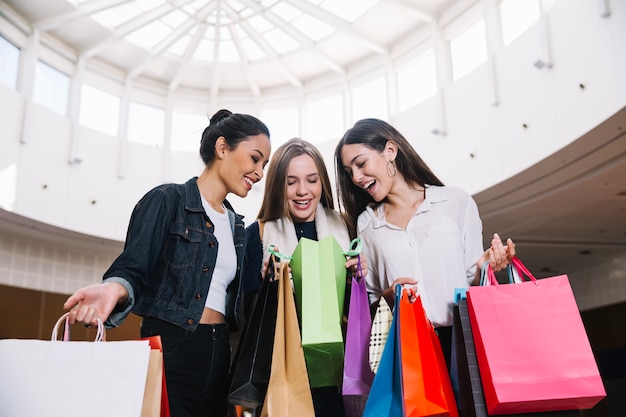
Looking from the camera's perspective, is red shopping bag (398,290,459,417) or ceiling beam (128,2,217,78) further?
ceiling beam (128,2,217,78)

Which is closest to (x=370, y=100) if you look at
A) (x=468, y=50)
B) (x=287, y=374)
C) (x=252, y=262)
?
(x=468, y=50)

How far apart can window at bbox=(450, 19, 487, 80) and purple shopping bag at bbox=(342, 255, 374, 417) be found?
9082 millimetres

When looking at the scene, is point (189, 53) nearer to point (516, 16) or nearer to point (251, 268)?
point (516, 16)

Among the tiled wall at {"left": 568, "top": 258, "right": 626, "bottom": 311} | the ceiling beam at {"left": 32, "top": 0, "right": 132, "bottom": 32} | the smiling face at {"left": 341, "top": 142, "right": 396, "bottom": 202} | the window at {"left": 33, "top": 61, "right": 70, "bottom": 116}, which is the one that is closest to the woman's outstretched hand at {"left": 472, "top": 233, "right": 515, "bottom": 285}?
the smiling face at {"left": 341, "top": 142, "right": 396, "bottom": 202}

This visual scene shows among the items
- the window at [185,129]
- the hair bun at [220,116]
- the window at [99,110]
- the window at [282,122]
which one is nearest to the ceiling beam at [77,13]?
the window at [99,110]

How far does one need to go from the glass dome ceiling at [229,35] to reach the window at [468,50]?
1.81 feet

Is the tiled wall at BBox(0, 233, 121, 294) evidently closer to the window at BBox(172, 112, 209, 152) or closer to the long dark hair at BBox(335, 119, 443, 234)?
the window at BBox(172, 112, 209, 152)

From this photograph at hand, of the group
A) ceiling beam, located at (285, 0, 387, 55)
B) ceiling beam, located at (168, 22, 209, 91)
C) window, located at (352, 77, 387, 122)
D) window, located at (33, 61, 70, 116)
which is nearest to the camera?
ceiling beam, located at (285, 0, 387, 55)

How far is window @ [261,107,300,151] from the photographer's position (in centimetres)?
1352

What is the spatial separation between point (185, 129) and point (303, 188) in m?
11.2

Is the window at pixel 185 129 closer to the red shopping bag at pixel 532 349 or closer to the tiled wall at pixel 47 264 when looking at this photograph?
the tiled wall at pixel 47 264

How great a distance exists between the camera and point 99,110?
12438mm

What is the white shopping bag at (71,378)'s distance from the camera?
60.7 inches

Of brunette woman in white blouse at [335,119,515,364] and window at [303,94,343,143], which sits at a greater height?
window at [303,94,343,143]
